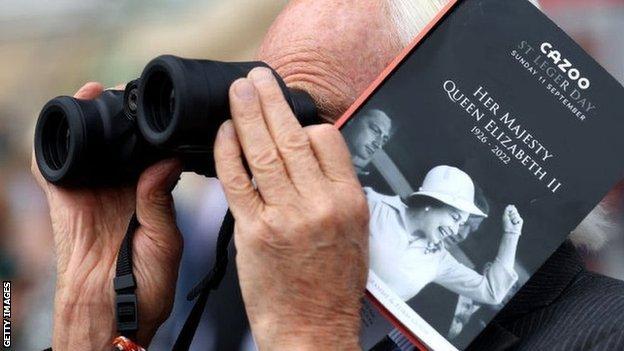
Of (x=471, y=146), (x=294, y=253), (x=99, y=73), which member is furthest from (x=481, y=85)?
(x=99, y=73)

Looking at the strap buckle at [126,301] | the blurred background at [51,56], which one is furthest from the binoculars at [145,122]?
the blurred background at [51,56]

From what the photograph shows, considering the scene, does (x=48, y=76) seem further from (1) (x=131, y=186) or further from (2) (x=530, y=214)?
(2) (x=530, y=214)

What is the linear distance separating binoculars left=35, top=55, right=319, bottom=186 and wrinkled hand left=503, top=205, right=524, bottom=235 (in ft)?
Answer: 0.81

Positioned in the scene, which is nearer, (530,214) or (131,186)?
(530,214)

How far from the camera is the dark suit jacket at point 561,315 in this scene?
3.13ft

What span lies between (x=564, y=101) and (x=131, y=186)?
25.1 inches

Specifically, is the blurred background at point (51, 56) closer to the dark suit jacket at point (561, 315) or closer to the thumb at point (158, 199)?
the thumb at point (158, 199)

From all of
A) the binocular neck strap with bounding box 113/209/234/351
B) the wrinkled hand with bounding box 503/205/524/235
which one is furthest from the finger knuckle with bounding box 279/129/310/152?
the binocular neck strap with bounding box 113/209/234/351

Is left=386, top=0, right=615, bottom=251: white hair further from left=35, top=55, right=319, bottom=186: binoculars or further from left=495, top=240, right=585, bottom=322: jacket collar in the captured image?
left=35, top=55, right=319, bottom=186: binoculars

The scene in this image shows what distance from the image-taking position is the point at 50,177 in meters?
1.10

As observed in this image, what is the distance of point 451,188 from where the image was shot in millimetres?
886

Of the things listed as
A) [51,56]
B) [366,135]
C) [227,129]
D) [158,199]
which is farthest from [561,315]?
[51,56]

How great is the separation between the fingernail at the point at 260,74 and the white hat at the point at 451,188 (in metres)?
0.19

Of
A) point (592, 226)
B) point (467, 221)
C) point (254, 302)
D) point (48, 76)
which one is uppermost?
point (592, 226)
